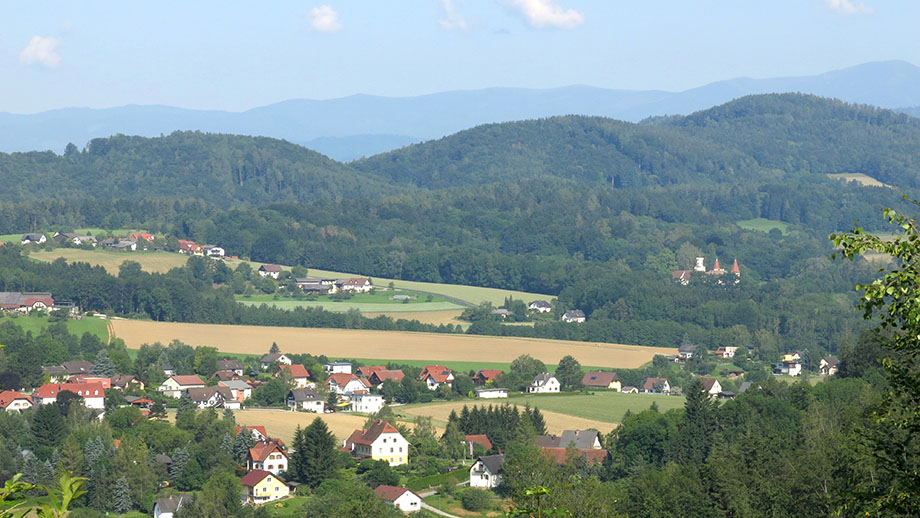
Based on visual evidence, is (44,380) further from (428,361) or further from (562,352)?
(562,352)

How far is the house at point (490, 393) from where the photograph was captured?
7138 cm

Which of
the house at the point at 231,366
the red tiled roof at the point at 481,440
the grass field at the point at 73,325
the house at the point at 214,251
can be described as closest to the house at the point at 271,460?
the red tiled roof at the point at 481,440

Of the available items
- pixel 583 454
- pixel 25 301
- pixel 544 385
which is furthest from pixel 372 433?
pixel 25 301

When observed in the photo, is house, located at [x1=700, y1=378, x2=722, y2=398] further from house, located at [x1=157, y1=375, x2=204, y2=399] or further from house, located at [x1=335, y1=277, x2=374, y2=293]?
house, located at [x1=335, y1=277, x2=374, y2=293]

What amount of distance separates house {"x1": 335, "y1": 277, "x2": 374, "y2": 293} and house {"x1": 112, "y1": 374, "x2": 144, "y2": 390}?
47386 mm

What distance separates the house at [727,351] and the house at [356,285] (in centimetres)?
3657

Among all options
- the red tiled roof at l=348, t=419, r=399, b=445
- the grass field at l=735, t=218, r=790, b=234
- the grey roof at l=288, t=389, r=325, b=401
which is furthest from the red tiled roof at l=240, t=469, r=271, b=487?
the grass field at l=735, t=218, r=790, b=234

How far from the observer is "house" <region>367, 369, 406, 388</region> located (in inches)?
2874

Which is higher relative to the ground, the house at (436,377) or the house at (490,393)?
the house at (436,377)

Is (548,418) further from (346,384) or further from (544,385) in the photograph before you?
(346,384)

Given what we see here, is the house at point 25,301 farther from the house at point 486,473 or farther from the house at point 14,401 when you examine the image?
the house at point 486,473

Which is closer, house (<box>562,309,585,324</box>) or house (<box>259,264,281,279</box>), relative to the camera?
house (<box>562,309,585,324</box>)

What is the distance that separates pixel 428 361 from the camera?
81250mm

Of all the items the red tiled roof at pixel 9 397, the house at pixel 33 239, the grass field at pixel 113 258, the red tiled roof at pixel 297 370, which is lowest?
the red tiled roof at pixel 297 370
